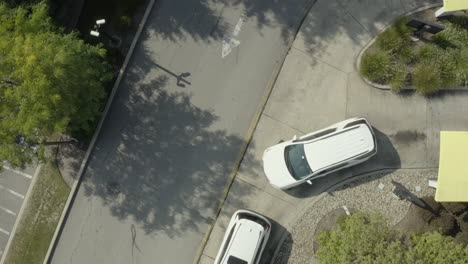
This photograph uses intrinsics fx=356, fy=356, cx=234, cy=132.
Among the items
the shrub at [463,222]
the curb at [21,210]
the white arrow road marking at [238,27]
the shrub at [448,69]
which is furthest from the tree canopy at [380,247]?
the curb at [21,210]

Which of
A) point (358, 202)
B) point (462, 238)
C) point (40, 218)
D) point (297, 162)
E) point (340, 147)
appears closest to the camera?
point (340, 147)

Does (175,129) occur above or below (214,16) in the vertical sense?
below

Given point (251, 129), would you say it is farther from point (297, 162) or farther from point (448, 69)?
point (448, 69)

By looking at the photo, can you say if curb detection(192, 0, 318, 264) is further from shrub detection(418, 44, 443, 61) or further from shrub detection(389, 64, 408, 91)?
shrub detection(418, 44, 443, 61)

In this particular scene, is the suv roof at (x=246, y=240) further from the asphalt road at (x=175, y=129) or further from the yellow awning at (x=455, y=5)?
the yellow awning at (x=455, y=5)

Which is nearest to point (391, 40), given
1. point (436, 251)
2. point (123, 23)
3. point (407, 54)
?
point (407, 54)

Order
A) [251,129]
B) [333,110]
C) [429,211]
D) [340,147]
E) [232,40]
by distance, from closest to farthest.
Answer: [340,147], [429,211], [333,110], [251,129], [232,40]

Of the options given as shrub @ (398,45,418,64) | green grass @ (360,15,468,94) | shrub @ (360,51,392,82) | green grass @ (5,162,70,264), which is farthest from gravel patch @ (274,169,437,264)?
green grass @ (5,162,70,264)
